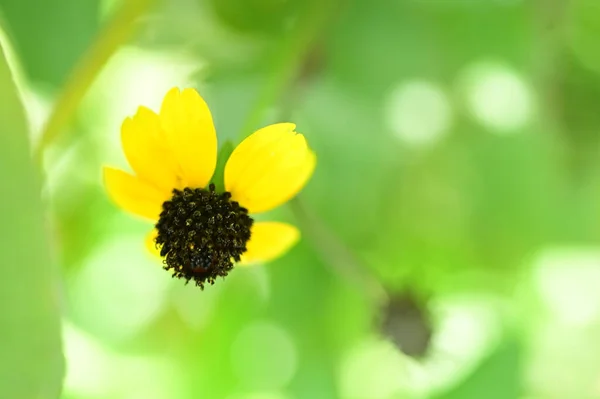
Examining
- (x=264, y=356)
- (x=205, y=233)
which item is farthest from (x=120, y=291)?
(x=205, y=233)

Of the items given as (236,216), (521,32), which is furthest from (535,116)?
(236,216)

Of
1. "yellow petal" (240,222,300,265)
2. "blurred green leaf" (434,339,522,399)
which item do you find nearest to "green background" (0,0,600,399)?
"blurred green leaf" (434,339,522,399)

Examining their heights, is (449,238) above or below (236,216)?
above

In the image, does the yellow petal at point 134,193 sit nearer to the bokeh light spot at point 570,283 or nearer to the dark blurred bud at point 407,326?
the dark blurred bud at point 407,326

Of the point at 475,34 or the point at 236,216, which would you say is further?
the point at 475,34

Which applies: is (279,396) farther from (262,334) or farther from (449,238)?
(449,238)

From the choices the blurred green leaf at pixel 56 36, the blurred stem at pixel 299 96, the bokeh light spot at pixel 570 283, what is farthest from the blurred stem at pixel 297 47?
the bokeh light spot at pixel 570 283

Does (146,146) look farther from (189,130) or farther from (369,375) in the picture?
(369,375)
